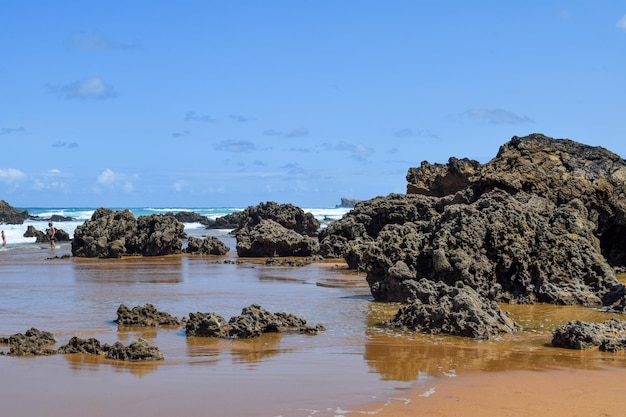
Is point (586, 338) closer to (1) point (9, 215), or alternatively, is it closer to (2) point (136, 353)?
(2) point (136, 353)

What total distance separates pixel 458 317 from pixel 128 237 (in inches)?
786

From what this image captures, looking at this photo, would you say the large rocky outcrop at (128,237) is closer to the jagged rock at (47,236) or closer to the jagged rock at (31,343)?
the jagged rock at (47,236)

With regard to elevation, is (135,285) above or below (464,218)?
below

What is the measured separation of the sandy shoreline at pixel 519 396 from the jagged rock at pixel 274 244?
1858cm

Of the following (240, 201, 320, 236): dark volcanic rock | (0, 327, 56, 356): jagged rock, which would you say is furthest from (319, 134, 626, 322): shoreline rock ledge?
(240, 201, 320, 236): dark volcanic rock

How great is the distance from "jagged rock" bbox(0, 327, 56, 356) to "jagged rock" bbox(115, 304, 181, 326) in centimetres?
153

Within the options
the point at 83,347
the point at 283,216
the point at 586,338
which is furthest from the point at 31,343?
the point at 283,216

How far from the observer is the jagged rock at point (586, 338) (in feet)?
28.0

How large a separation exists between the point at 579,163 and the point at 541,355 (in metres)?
10.6

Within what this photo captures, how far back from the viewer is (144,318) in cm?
1050

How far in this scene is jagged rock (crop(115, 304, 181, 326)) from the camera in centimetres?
1044

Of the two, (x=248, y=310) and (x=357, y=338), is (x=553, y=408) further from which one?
(x=248, y=310)

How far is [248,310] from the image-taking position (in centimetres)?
981

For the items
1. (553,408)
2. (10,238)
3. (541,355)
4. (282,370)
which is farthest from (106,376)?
(10,238)
